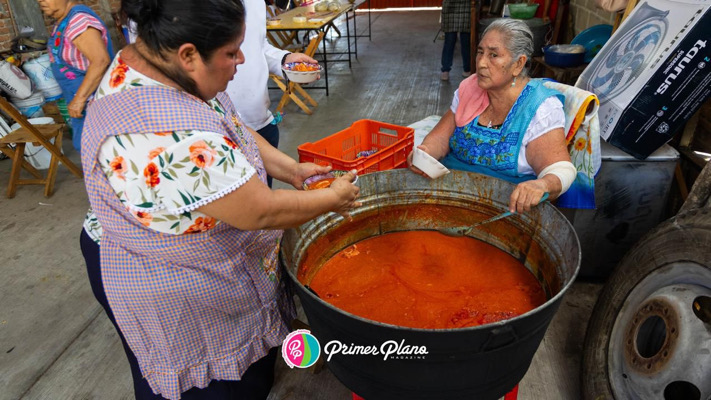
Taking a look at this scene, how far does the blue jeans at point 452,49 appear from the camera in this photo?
6504mm

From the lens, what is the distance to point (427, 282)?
1.67 metres

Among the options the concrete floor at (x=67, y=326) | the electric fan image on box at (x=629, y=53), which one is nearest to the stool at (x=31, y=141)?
the concrete floor at (x=67, y=326)

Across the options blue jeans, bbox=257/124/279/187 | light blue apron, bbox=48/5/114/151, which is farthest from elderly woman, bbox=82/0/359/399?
light blue apron, bbox=48/5/114/151

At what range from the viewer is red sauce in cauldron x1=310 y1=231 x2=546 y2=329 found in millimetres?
1530

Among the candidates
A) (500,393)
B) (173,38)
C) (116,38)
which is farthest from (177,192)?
(116,38)

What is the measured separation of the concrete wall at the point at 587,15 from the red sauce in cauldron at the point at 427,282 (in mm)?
3439

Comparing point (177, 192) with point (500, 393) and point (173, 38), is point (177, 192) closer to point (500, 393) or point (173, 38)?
point (173, 38)

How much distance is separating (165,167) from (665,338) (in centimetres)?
174

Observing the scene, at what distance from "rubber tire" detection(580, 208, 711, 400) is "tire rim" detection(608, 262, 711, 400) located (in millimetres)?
27

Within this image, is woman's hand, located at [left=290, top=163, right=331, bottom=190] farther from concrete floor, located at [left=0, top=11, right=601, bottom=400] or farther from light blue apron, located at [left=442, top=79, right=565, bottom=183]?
concrete floor, located at [left=0, top=11, right=601, bottom=400]

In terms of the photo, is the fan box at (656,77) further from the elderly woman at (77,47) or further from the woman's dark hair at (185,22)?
the elderly woman at (77,47)

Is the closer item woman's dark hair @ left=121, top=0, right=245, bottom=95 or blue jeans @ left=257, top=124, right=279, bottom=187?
woman's dark hair @ left=121, top=0, right=245, bottom=95

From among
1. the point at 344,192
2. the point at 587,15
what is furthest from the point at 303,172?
the point at 587,15

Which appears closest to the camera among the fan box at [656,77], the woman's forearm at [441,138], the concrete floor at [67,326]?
the fan box at [656,77]
